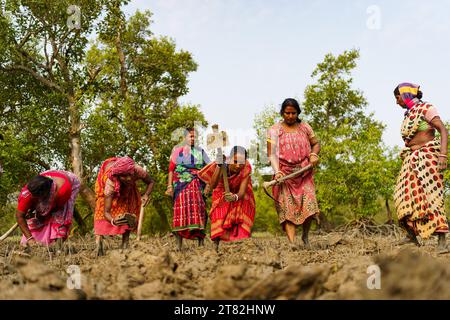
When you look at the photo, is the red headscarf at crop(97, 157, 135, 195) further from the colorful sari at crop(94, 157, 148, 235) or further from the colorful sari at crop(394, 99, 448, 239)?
the colorful sari at crop(394, 99, 448, 239)

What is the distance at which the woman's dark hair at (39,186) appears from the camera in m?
5.53

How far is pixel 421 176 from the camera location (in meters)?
5.26

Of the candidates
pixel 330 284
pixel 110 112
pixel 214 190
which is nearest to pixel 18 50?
pixel 110 112

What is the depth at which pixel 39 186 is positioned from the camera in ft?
18.1

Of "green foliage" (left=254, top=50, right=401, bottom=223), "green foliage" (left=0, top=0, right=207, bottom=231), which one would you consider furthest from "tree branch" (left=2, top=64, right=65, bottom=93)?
"green foliage" (left=254, top=50, right=401, bottom=223)

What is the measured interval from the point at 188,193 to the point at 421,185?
2982 mm

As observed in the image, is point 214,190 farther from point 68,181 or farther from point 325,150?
point 325,150

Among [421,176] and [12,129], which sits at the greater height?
[12,129]

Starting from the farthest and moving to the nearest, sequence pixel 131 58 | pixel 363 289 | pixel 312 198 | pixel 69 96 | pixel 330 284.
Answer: pixel 131 58, pixel 69 96, pixel 312 198, pixel 330 284, pixel 363 289

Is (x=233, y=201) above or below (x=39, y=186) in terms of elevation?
below

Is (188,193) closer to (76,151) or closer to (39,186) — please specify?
(39,186)

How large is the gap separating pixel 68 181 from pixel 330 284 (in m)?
4.49

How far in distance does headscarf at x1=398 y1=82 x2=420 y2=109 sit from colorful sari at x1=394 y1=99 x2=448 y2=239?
0.06 m

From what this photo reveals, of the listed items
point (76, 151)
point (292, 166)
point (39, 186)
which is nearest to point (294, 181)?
point (292, 166)
